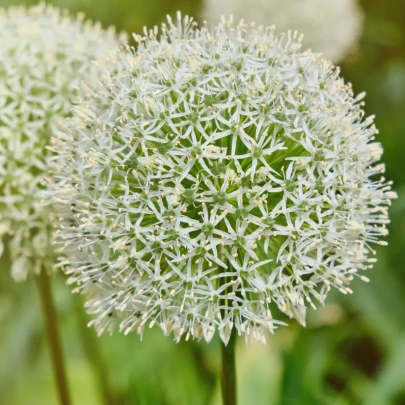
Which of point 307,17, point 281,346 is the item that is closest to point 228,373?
point 281,346

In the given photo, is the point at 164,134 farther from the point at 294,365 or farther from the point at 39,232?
the point at 294,365

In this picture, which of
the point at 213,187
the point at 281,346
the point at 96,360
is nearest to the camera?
the point at 213,187

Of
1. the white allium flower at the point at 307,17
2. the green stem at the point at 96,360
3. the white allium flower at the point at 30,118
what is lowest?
the green stem at the point at 96,360

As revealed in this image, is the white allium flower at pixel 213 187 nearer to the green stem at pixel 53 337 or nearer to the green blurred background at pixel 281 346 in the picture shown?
the green stem at pixel 53 337

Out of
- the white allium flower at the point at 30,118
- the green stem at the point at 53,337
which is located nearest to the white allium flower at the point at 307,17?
the white allium flower at the point at 30,118

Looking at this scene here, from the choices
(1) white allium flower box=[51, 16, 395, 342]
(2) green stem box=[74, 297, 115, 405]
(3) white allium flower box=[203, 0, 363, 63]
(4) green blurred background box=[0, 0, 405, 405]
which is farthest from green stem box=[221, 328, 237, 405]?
(3) white allium flower box=[203, 0, 363, 63]

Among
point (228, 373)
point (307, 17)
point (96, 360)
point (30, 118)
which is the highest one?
point (307, 17)

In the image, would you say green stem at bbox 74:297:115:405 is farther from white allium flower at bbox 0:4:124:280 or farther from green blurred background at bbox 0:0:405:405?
white allium flower at bbox 0:4:124:280

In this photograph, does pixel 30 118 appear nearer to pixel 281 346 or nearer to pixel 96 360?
pixel 96 360
